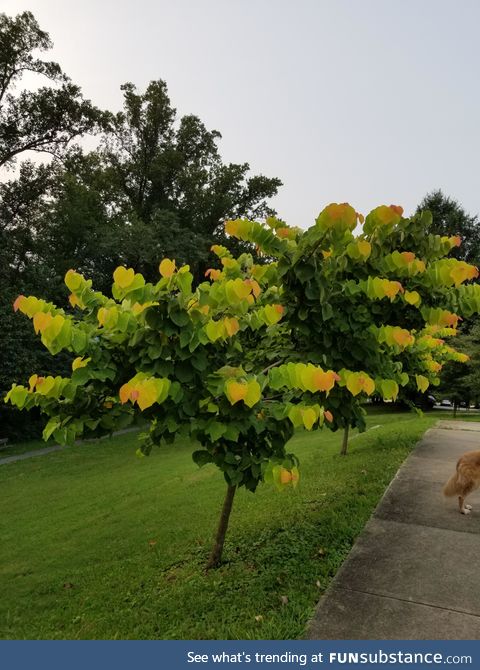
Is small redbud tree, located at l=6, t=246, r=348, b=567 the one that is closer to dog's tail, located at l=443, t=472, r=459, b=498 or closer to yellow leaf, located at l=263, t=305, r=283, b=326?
yellow leaf, located at l=263, t=305, r=283, b=326

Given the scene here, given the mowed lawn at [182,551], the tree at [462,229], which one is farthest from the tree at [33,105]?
the tree at [462,229]

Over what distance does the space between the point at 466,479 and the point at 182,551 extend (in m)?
3.41

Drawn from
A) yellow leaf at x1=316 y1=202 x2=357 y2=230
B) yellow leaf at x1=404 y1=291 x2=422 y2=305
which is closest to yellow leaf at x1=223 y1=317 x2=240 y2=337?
yellow leaf at x1=316 y1=202 x2=357 y2=230

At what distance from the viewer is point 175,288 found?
2625mm

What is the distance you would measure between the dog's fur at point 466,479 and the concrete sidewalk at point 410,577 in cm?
25

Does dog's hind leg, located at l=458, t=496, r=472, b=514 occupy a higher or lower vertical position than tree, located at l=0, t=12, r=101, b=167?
lower

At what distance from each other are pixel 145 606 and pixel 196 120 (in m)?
26.8

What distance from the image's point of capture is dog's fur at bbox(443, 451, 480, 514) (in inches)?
191

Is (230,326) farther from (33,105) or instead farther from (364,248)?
(33,105)

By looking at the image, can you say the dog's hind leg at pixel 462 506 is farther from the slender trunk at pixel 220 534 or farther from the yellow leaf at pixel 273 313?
the yellow leaf at pixel 273 313

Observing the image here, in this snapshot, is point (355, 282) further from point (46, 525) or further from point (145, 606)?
point (46, 525)

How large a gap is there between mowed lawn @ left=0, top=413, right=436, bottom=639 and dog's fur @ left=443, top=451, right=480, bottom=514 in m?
1.01

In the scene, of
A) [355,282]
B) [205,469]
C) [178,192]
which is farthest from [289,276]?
[178,192]

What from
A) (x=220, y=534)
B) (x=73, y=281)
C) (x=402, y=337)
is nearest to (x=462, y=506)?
(x=220, y=534)
